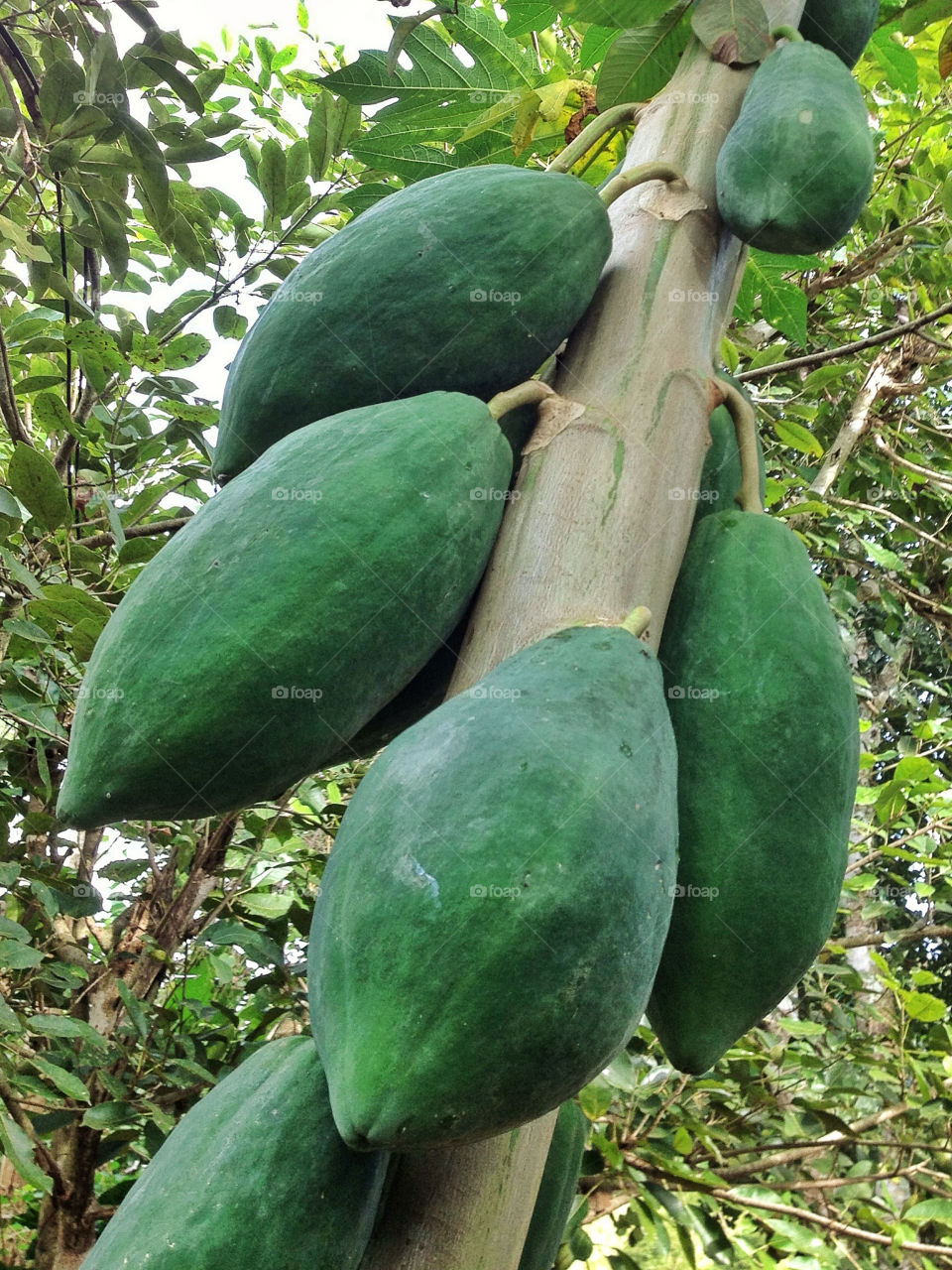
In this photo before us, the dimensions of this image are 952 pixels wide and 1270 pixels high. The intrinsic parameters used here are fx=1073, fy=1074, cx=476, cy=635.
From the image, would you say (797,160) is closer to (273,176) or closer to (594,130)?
(594,130)

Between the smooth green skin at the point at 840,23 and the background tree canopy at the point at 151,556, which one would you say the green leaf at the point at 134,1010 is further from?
the smooth green skin at the point at 840,23

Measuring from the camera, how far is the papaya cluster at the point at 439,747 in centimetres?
69

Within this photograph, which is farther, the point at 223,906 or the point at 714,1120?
the point at 714,1120

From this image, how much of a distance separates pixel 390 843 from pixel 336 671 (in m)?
0.18

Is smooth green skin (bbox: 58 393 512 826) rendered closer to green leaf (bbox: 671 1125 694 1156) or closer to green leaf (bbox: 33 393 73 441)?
green leaf (bbox: 33 393 73 441)

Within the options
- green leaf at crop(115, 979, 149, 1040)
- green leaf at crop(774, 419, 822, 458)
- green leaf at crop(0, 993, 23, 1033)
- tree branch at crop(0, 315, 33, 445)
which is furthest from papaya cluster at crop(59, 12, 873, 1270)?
green leaf at crop(774, 419, 822, 458)

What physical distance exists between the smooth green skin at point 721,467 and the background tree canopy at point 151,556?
0.54 m

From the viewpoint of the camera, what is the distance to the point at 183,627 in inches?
33.1

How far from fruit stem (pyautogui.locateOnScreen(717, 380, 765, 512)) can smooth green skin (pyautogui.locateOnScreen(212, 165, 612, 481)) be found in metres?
0.21

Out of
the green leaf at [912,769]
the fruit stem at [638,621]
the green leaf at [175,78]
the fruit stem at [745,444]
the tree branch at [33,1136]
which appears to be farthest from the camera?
the green leaf at [912,769]

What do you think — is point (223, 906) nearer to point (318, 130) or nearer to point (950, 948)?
point (318, 130)

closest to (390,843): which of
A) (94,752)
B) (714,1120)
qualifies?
(94,752)

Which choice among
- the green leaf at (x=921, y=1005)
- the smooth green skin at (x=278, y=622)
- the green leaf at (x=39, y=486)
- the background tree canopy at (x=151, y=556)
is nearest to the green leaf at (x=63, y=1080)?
the background tree canopy at (x=151, y=556)

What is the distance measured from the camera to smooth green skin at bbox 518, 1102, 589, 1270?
99 centimetres
